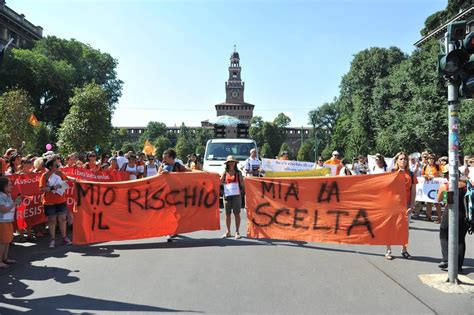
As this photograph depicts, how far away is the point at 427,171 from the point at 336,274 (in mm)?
7702

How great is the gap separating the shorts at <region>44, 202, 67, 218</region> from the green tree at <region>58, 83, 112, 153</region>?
27.0 m

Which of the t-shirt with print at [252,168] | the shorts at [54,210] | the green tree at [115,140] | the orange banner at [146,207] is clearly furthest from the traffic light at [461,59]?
the green tree at [115,140]

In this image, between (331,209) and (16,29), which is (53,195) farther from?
(16,29)

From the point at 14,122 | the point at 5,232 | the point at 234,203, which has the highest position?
the point at 14,122

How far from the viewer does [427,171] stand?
12.3 metres

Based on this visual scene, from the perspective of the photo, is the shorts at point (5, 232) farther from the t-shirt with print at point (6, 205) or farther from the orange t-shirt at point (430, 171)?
the orange t-shirt at point (430, 171)

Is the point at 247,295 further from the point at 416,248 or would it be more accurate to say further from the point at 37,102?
the point at 37,102

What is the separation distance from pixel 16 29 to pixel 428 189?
67.0 metres

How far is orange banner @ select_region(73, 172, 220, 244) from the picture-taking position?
7.77 m

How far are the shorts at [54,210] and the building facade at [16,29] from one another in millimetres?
55742

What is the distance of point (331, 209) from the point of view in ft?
24.3

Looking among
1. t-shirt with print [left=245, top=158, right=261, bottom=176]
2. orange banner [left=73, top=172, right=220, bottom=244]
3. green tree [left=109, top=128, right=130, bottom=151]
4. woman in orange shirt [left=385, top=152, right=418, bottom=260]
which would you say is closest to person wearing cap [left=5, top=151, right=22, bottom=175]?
orange banner [left=73, top=172, right=220, bottom=244]

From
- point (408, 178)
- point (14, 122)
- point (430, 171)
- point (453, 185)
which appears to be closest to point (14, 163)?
point (408, 178)

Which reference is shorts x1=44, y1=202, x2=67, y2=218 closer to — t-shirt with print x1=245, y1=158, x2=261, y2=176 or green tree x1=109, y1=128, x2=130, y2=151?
t-shirt with print x1=245, y1=158, x2=261, y2=176
